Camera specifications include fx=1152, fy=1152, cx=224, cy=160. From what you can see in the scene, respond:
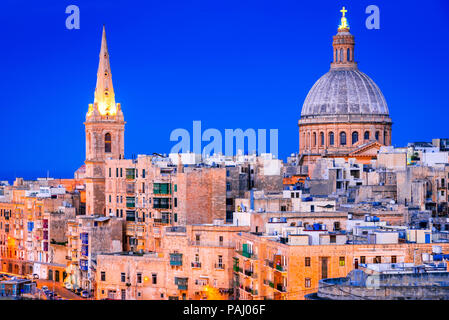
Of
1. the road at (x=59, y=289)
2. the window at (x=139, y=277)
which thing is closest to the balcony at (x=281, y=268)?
the window at (x=139, y=277)

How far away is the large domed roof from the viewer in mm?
84812

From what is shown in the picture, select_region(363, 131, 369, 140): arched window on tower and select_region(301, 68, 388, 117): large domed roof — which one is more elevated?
select_region(301, 68, 388, 117): large domed roof

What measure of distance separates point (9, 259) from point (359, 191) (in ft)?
75.2

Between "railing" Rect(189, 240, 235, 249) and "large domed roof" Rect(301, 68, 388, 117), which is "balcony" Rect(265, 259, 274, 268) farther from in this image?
"large domed roof" Rect(301, 68, 388, 117)

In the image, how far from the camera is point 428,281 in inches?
1350

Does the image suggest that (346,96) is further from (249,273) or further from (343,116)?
(249,273)

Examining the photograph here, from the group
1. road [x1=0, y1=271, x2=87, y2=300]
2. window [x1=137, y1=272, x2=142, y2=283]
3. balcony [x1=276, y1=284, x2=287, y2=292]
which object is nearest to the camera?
balcony [x1=276, y1=284, x2=287, y2=292]

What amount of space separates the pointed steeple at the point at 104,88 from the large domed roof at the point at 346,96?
820 inches

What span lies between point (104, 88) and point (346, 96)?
22.1 metres

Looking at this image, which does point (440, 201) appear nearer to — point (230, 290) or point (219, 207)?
point (219, 207)

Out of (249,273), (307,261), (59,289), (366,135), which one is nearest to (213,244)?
(249,273)

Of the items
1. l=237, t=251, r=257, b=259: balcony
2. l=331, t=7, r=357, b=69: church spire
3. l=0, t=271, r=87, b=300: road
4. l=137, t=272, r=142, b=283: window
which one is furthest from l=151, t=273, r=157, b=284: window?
l=331, t=7, r=357, b=69: church spire

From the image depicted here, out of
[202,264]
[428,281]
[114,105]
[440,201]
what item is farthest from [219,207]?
[428,281]

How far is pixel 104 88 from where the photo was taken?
7012 cm
